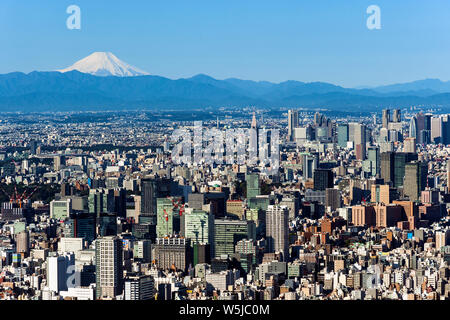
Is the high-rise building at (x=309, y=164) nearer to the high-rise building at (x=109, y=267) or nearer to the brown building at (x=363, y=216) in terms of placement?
the brown building at (x=363, y=216)

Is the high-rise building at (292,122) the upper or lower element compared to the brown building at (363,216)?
upper

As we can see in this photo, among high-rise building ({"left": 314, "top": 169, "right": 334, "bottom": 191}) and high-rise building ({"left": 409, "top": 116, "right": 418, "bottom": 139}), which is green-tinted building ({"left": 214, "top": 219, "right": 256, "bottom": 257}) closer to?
high-rise building ({"left": 314, "top": 169, "right": 334, "bottom": 191})

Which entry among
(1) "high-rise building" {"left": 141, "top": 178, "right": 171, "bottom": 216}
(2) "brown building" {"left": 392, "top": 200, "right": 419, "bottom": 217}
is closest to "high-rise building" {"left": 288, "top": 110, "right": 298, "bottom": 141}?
(2) "brown building" {"left": 392, "top": 200, "right": 419, "bottom": 217}

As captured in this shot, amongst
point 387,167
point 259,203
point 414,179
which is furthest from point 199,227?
point 387,167

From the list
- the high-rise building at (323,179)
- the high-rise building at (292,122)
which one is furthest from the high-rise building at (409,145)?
the high-rise building at (323,179)

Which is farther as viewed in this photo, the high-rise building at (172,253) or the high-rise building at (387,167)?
the high-rise building at (387,167)

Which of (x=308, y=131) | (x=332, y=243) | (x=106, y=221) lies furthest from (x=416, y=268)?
(x=308, y=131)
